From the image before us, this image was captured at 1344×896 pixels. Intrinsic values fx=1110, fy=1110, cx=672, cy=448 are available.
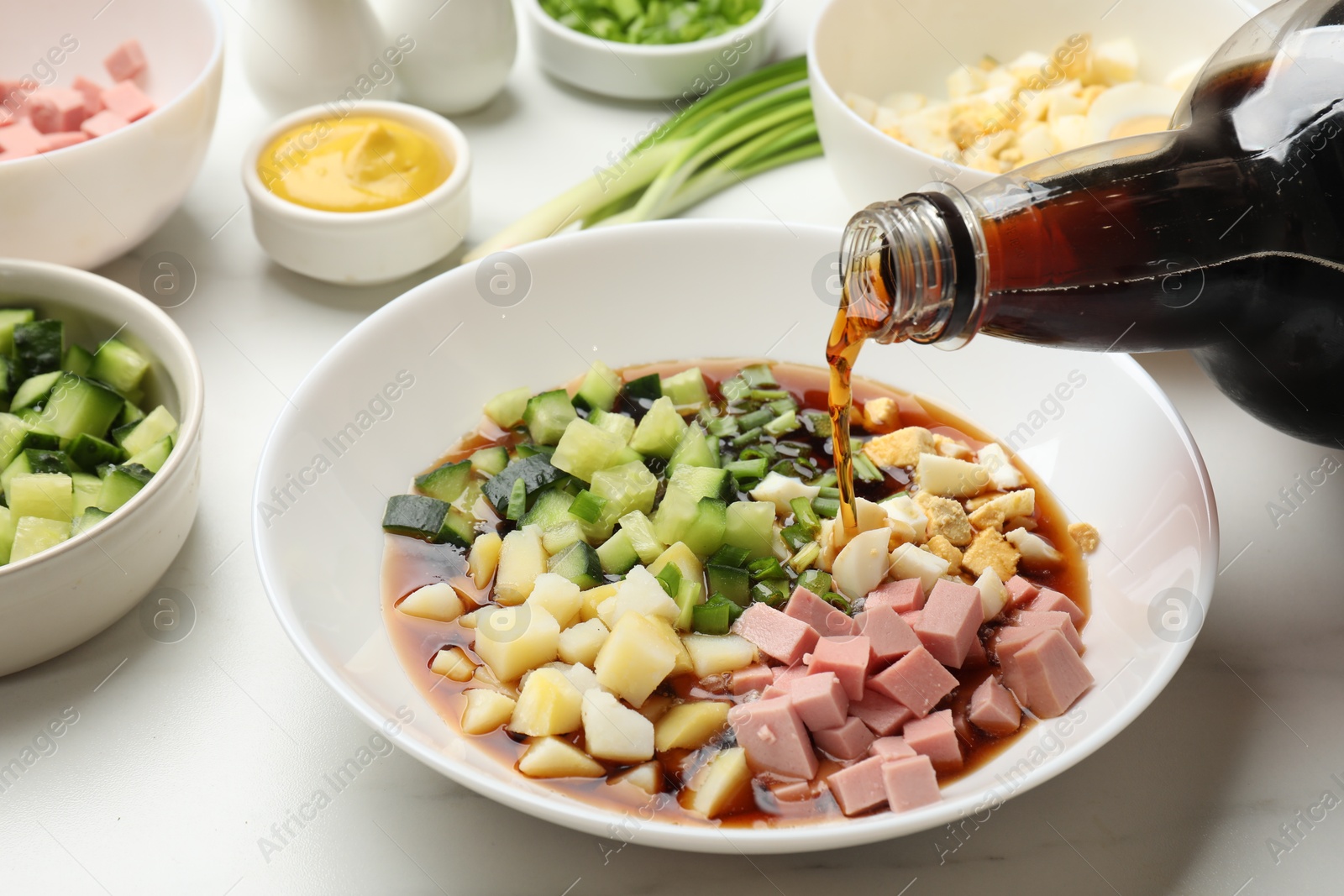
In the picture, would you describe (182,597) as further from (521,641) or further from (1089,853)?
(1089,853)

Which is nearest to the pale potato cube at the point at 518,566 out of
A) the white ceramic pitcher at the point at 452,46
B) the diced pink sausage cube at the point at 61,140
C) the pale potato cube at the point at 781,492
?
the pale potato cube at the point at 781,492

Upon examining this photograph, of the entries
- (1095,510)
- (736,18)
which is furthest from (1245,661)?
(736,18)

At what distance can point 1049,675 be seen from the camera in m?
1.26

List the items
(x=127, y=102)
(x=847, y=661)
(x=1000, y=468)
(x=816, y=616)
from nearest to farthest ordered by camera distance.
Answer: (x=847, y=661) → (x=816, y=616) → (x=1000, y=468) → (x=127, y=102)

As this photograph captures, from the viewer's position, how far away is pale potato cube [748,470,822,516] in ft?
5.07

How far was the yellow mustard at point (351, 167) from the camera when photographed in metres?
1.99

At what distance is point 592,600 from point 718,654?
0.55ft

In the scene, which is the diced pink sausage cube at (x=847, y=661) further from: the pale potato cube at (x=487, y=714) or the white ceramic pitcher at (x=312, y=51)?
the white ceramic pitcher at (x=312, y=51)

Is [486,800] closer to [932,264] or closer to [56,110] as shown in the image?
[932,264]

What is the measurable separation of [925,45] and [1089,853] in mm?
1725
